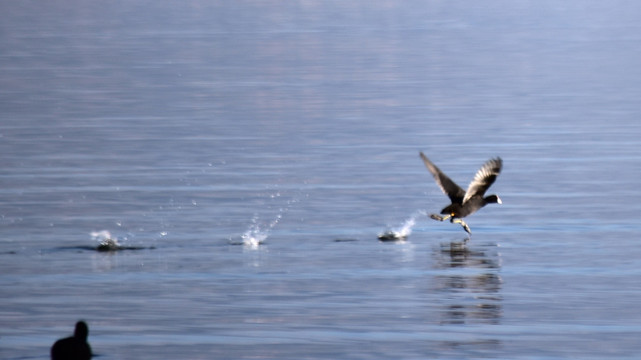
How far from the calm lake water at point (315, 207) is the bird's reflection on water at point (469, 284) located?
5 centimetres

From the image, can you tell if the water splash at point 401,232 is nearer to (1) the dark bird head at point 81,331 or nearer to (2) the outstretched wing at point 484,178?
(2) the outstretched wing at point 484,178

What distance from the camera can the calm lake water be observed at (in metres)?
15.8

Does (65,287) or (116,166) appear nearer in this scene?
(65,287)

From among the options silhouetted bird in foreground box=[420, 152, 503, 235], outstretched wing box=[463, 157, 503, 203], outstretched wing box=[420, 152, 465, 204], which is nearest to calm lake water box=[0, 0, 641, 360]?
silhouetted bird in foreground box=[420, 152, 503, 235]

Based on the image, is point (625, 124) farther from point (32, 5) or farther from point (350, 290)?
point (32, 5)

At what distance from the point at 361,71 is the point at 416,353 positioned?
1530 inches

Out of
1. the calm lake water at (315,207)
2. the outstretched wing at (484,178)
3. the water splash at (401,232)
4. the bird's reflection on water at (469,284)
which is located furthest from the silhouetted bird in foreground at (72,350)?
the water splash at (401,232)

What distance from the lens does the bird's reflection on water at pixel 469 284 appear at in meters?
16.2

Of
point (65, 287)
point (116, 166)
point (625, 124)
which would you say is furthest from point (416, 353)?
point (625, 124)

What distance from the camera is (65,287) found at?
1803cm

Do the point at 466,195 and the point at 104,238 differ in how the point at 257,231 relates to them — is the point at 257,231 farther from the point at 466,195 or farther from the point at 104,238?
the point at 466,195

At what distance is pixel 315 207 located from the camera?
24500 millimetres

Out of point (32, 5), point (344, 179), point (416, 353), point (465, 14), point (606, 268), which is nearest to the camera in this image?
point (416, 353)

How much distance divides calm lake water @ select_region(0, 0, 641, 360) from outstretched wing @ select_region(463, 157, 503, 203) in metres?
0.82
